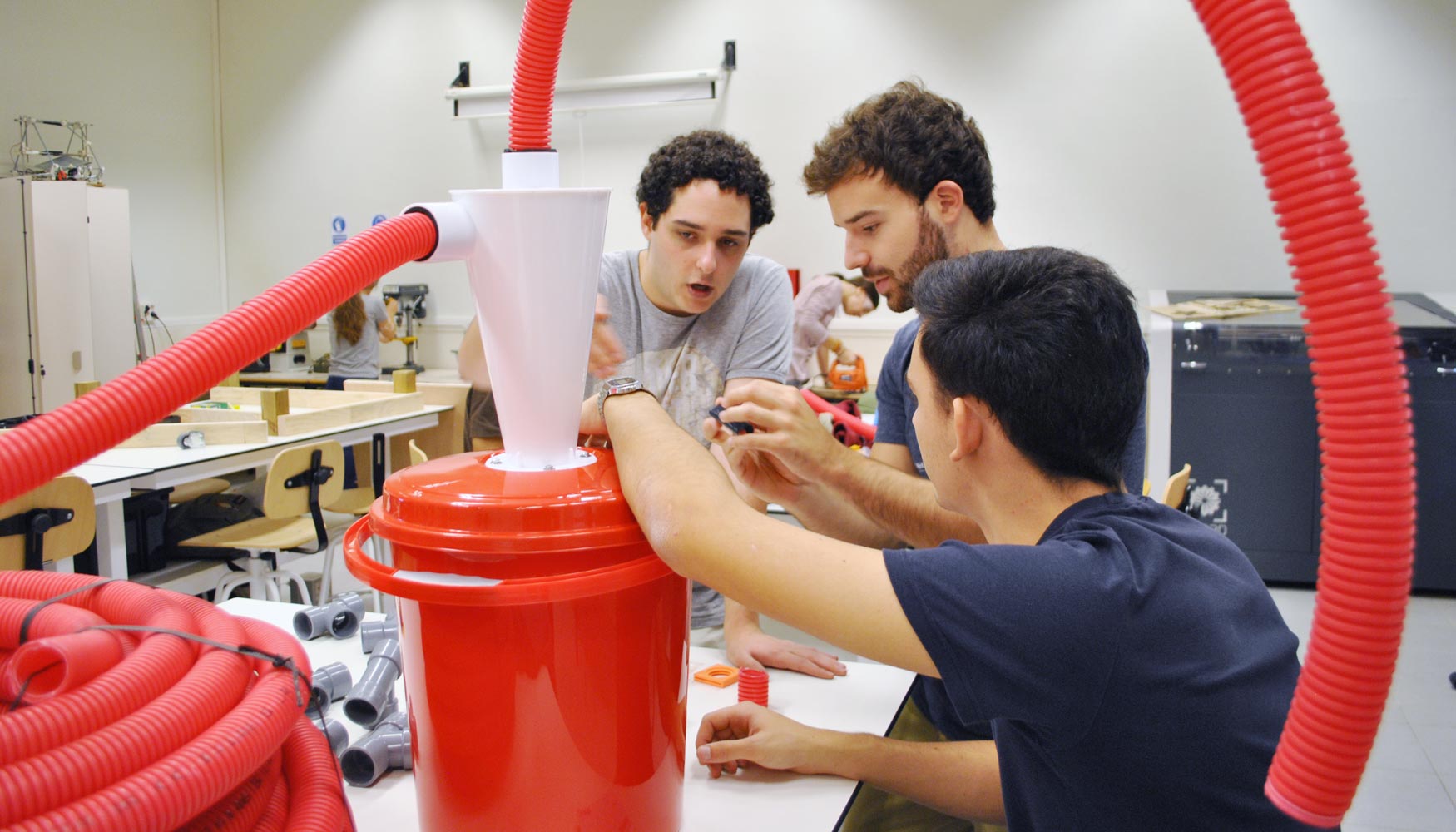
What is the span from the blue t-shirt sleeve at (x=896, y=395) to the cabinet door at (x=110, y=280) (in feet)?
19.9

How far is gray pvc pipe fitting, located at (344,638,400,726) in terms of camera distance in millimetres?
1192

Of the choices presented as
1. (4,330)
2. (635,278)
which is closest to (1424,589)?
(635,278)

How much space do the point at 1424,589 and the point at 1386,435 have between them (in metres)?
4.93

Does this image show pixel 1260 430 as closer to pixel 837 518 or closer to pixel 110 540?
pixel 837 518

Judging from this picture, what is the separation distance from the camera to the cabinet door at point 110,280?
614 cm

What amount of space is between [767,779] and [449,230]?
698 millimetres

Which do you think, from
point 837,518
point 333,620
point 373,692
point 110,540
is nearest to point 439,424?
point 110,540

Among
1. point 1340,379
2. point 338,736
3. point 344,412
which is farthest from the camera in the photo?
point 344,412

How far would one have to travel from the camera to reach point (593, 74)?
6.95 meters

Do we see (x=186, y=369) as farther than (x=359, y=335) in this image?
No

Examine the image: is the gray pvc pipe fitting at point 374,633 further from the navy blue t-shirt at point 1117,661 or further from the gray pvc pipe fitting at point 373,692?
the navy blue t-shirt at point 1117,661

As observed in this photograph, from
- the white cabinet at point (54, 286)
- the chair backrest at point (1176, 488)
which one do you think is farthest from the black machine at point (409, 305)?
the chair backrest at point (1176, 488)

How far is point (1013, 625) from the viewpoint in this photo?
30.3 inches

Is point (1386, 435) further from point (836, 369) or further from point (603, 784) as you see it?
point (836, 369)
